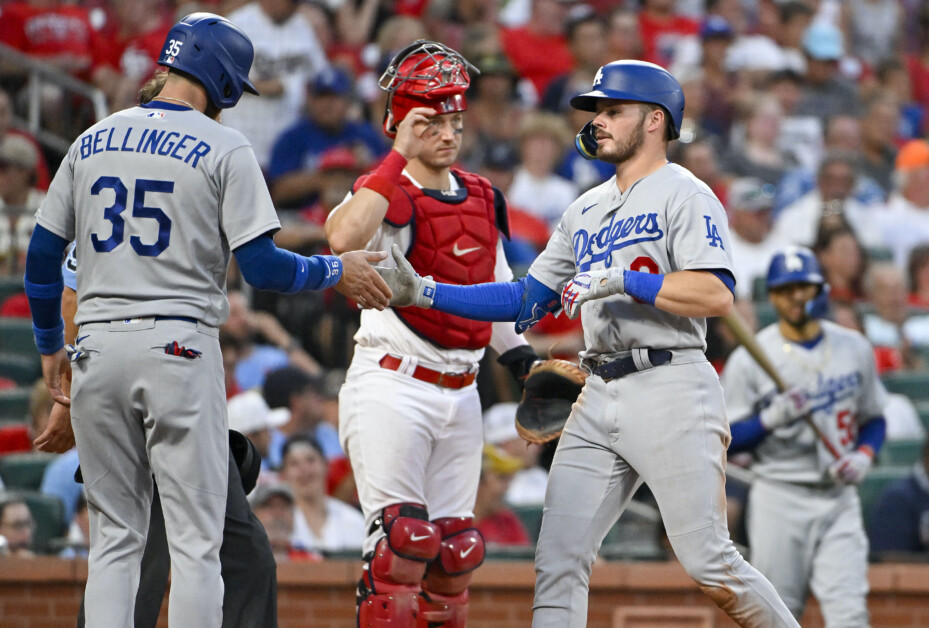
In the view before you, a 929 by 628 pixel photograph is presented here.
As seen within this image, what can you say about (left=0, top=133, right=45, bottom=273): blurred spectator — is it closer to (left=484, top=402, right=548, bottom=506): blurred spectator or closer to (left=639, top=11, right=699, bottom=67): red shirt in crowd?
(left=484, top=402, right=548, bottom=506): blurred spectator

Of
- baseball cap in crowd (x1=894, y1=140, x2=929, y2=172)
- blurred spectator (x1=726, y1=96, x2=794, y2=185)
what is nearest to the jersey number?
blurred spectator (x1=726, y1=96, x2=794, y2=185)

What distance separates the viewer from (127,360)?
3.75 meters

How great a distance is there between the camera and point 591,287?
4.05 meters

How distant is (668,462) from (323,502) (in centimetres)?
319

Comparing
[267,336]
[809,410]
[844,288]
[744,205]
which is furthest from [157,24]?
[809,410]

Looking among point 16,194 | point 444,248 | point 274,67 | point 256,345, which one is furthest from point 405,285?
point 274,67

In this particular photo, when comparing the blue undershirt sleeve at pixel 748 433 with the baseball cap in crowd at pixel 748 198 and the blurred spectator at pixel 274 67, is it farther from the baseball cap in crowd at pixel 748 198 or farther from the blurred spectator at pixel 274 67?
the blurred spectator at pixel 274 67

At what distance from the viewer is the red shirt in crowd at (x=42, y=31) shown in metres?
9.45

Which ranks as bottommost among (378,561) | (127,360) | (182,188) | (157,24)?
(378,561)

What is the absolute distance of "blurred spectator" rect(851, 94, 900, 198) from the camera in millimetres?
11281

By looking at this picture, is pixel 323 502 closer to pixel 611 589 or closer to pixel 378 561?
pixel 611 589

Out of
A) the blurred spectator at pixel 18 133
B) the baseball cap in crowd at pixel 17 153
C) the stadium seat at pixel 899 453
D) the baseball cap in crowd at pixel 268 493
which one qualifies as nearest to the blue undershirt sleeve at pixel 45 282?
the baseball cap in crowd at pixel 268 493

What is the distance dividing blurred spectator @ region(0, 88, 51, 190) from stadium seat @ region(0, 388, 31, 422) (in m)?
1.76

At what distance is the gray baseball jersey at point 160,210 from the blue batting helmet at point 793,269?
3294 mm
